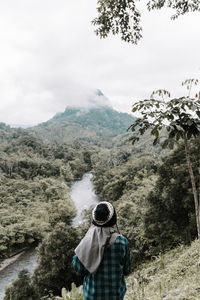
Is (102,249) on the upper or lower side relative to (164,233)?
upper

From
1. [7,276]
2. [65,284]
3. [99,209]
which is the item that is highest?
[99,209]

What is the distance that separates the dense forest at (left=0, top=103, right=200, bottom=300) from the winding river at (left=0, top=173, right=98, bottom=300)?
150cm

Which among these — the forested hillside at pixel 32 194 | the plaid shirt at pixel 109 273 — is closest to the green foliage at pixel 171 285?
the plaid shirt at pixel 109 273

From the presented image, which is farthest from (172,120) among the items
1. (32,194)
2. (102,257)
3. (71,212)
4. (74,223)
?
(32,194)

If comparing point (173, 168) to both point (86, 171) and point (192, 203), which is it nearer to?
point (192, 203)

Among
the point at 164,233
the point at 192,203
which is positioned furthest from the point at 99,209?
the point at 164,233

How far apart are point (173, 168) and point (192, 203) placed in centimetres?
189

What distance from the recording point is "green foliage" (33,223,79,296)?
13742 mm

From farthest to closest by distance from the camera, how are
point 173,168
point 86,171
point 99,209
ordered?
1. point 86,171
2. point 173,168
3. point 99,209

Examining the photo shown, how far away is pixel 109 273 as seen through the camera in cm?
192

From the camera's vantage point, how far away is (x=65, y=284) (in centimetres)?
1401

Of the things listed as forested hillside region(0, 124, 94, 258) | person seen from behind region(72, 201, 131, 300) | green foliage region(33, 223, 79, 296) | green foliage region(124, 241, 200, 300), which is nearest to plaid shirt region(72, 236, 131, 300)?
person seen from behind region(72, 201, 131, 300)

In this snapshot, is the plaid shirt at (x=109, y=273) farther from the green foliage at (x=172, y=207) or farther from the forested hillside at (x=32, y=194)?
the forested hillside at (x=32, y=194)

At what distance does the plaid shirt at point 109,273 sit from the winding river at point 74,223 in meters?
12.6
